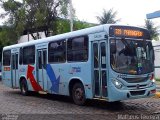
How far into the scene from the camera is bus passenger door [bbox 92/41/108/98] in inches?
469

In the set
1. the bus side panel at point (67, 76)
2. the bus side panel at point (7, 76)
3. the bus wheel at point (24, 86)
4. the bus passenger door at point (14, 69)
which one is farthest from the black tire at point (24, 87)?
the bus side panel at point (67, 76)

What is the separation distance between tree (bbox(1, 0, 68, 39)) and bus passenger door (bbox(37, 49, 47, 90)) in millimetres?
15830

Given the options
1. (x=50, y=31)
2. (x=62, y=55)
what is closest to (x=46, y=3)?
(x=50, y=31)

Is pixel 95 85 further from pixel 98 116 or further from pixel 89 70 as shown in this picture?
pixel 98 116

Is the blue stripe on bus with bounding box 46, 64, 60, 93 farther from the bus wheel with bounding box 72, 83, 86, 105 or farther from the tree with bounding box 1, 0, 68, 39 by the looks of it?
the tree with bounding box 1, 0, 68, 39

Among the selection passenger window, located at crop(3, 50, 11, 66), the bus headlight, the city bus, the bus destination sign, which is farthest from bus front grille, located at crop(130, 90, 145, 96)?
passenger window, located at crop(3, 50, 11, 66)

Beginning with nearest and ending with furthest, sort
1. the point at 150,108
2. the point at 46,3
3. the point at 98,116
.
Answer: the point at 98,116 → the point at 150,108 → the point at 46,3

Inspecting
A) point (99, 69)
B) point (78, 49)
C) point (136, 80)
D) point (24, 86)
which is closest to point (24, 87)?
point (24, 86)

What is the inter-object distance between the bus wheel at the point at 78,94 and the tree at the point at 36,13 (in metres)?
19.1

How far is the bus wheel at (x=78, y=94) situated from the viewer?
13141 millimetres

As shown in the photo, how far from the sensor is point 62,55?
1444 centimetres

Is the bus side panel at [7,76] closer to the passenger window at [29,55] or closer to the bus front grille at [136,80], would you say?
the passenger window at [29,55]

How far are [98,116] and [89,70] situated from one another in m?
2.32

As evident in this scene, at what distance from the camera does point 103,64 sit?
11977 millimetres
